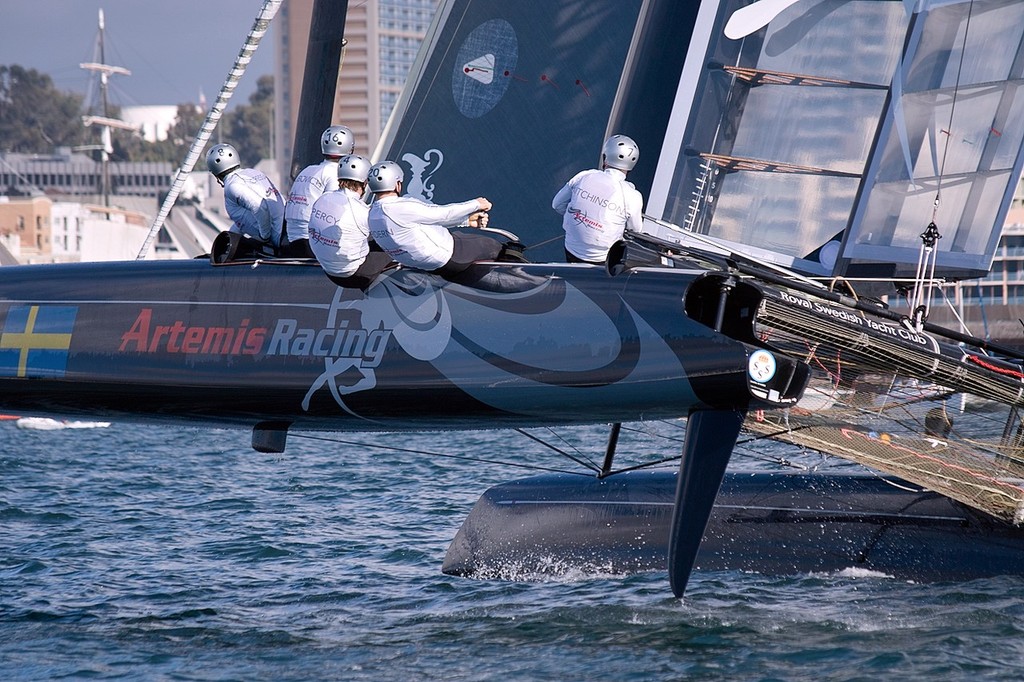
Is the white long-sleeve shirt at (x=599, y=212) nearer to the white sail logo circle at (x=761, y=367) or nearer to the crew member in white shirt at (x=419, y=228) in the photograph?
the crew member in white shirt at (x=419, y=228)

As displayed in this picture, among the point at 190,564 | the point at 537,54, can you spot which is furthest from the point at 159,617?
the point at 537,54

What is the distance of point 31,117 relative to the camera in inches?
4491

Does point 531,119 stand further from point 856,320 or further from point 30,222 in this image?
point 30,222

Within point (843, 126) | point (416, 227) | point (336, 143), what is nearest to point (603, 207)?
point (416, 227)

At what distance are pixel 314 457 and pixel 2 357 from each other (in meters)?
7.23

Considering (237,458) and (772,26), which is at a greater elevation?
(772,26)

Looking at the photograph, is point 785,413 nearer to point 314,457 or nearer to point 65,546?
point 65,546

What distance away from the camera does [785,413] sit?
22.3 ft

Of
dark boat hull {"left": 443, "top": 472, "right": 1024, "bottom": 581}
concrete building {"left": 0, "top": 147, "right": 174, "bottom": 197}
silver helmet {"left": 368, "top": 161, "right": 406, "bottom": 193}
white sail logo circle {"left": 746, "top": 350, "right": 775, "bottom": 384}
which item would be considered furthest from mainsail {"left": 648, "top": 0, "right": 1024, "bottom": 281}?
concrete building {"left": 0, "top": 147, "right": 174, "bottom": 197}

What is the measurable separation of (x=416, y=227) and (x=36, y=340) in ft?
7.84

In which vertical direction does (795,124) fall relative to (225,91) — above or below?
above

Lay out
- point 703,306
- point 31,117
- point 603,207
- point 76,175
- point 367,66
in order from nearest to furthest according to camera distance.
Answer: point 703,306 → point 603,207 → point 367,66 → point 76,175 → point 31,117

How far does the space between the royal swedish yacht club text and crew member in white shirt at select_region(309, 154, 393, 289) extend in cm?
205

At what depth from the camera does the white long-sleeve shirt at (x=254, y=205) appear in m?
7.37
